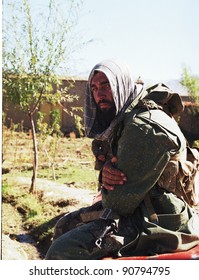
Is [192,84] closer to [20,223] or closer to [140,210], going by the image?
[20,223]

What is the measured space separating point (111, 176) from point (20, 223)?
4.74 meters

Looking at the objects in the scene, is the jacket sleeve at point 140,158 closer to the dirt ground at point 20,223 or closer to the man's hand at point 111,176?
the man's hand at point 111,176

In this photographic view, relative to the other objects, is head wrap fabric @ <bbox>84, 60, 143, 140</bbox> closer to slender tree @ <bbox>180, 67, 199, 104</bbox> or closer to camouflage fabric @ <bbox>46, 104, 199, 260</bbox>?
camouflage fabric @ <bbox>46, 104, 199, 260</bbox>

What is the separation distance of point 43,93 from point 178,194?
575 centimetres

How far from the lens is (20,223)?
23.9ft

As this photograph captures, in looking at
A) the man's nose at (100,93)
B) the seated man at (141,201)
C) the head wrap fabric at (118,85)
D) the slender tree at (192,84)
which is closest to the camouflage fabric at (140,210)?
the seated man at (141,201)

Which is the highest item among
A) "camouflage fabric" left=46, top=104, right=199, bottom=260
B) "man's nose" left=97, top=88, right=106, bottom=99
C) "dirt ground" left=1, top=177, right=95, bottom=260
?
"man's nose" left=97, top=88, right=106, bottom=99


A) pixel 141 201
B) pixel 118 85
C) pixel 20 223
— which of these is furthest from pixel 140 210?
pixel 20 223

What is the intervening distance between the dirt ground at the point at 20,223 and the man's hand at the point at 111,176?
9.40 feet

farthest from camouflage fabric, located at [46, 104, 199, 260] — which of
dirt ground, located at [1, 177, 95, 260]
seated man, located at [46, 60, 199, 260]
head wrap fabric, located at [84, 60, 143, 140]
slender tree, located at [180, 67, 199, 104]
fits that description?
slender tree, located at [180, 67, 199, 104]

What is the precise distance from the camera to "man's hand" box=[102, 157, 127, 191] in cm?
278

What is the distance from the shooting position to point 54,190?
859 centimetres

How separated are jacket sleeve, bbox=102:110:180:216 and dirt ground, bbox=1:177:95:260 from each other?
294cm
